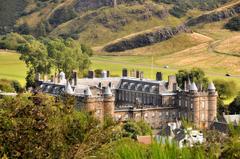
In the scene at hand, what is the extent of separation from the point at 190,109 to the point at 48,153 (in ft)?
201

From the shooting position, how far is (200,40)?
611 ft

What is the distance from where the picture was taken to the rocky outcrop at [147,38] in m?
191

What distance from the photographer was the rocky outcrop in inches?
7510

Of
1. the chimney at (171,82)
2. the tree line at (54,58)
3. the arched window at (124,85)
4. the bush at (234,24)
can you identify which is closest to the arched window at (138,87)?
the arched window at (124,85)

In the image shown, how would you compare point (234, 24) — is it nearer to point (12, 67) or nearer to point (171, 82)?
point (12, 67)

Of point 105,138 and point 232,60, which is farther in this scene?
point 232,60

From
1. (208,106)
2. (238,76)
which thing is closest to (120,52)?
(238,76)

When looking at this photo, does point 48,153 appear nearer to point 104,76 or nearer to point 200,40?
point 104,76

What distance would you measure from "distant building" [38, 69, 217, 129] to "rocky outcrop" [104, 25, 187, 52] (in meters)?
102

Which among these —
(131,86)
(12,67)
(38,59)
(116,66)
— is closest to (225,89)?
(131,86)

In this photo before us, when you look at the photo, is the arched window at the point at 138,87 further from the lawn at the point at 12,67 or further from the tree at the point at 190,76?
the lawn at the point at 12,67

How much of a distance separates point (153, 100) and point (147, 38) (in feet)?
365

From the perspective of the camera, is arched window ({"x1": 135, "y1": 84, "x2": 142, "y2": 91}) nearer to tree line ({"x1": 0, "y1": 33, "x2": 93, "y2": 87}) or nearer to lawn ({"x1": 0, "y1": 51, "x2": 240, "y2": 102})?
lawn ({"x1": 0, "y1": 51, "x2": 240, "y2": 102})

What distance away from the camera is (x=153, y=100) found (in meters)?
84.4
